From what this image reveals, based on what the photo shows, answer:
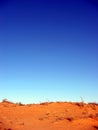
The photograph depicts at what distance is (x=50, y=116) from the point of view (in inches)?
724

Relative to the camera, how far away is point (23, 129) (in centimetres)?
1552

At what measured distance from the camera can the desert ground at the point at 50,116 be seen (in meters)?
15.5

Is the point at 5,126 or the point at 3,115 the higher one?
the point at 3,115

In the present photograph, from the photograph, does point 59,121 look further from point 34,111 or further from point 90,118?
point 34,111

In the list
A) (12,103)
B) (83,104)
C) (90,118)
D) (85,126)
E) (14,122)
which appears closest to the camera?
(85,126)

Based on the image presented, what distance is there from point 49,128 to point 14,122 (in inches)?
124

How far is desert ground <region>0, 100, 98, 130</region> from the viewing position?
15.5 metres

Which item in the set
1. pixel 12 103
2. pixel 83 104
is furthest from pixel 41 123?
pixel 12 103

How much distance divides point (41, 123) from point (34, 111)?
4.05 meters

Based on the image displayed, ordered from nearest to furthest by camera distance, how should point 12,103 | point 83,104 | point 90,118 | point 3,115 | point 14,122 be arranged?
point 90,118 → point 14,122 → point 3,115 → point 83,104 → point 12,103

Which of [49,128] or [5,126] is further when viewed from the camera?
[5,126]

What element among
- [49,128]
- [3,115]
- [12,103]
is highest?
[12,103]

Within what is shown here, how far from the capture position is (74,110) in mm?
20562

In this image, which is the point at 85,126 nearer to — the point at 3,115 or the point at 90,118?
the point at 90,118
